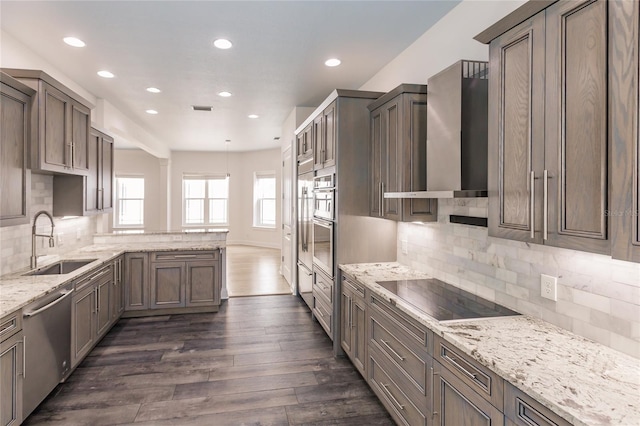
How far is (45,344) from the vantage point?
251 centimetres

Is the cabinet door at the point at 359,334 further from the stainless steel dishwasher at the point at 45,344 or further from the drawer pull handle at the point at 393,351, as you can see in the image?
the stainless steel dishwasher at the point at 45,344

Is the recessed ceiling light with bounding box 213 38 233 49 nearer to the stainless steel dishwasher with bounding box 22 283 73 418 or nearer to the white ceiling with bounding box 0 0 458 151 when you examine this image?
the white ceiling with bounding box 0 0 458 151

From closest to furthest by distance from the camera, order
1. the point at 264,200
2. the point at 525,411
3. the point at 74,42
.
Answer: the point at 525,411 < the point at 74,42 < the point at 264,200

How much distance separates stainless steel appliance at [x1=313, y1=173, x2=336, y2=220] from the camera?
11.3 ft

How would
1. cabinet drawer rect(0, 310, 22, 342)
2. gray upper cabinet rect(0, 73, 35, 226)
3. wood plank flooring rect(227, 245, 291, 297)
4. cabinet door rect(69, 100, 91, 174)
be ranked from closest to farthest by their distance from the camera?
cabinet drawer rect(0, 310, 22, 342) < gray upper cabinet rect(0, 73, 35, 226) < cabinet door rect(69, 100, 91, 174) < wood plank flooring rect(227, 245, 291, 297)

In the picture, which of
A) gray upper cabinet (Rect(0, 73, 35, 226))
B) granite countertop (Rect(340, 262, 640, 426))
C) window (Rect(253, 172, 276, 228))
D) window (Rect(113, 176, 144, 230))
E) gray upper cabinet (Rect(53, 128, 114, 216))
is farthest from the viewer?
window (Rect(253, 172, 276, 228))

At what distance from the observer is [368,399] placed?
2670 millimetres

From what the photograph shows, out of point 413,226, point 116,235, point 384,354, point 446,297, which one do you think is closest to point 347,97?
point 413,226

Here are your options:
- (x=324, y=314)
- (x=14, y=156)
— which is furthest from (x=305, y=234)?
(x=14, y=156)

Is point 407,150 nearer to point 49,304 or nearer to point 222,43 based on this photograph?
point 222,43

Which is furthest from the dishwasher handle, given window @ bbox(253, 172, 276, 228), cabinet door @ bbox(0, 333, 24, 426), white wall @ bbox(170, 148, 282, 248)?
window @ bbox(253, 172, 276, 228)

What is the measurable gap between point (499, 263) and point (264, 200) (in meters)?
9.07

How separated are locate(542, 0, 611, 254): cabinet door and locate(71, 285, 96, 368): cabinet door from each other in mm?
3412

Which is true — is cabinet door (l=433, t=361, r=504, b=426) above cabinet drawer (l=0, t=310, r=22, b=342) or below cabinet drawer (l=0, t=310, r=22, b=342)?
below
